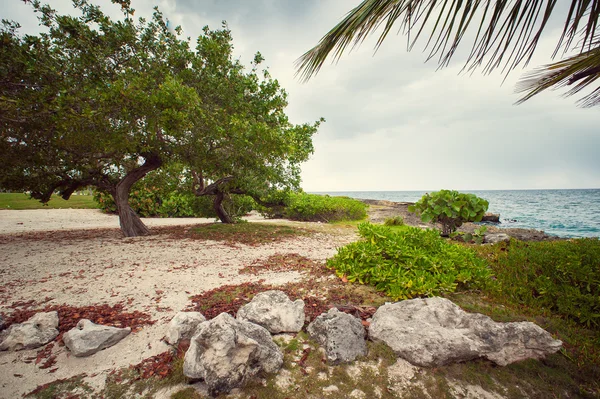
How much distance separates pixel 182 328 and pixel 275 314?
37.5 inches

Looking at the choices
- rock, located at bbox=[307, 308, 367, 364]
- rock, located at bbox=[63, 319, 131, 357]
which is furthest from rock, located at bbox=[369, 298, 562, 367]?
rock, located at bbox=[63, 319, 131, 357]

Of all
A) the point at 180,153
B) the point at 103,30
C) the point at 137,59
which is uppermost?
the point at 103,30

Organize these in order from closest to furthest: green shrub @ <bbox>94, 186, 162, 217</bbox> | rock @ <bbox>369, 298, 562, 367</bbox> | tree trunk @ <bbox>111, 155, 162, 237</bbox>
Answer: rock @ <bbox>369, 298, 562, 367</bbox> < tree trunk @ <bbox>111, 155, 162, 237</bbox> < green shrub @ <bbox>94, 186, 162, 217</bbox>

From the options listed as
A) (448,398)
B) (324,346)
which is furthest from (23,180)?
(448,398)

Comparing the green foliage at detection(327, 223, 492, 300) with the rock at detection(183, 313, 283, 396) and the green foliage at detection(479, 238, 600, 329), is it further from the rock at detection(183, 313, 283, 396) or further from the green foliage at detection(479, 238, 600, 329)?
the rock at detection(183, 313, 283, 396)

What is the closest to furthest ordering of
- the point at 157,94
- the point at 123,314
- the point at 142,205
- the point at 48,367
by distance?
the point at 48,367 → the point at 123,314 → the point at 157,94 → the point at 142,205

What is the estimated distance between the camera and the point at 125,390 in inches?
81.5

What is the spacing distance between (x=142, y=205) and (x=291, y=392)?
54.8 ft

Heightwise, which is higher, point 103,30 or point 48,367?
point 103,30

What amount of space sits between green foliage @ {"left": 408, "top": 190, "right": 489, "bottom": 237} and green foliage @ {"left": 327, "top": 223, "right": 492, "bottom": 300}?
307 centimetres

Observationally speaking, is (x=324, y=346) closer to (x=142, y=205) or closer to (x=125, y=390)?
(x=125, y=390)

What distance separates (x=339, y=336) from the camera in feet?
8.27

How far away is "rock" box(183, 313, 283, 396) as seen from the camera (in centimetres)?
205

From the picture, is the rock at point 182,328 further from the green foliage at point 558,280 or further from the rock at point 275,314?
the green foliage at point 558,280
